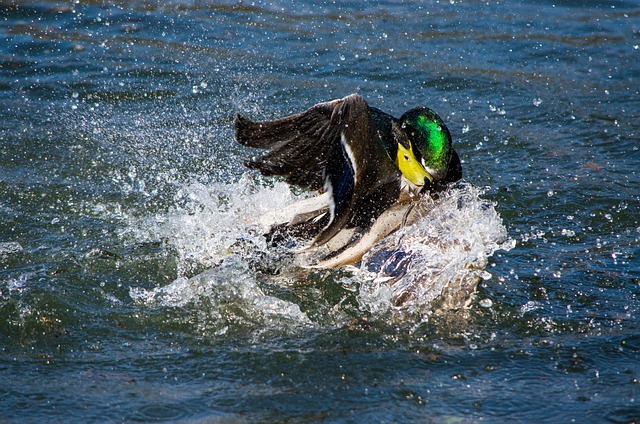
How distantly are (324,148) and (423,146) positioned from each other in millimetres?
530

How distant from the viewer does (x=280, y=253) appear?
445 centimetres

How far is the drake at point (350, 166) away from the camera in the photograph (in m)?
3.76

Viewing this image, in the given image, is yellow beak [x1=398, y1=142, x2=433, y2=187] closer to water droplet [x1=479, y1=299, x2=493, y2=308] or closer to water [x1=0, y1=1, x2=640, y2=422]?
water [x1=0, y1=1, x2=640, y2=422]

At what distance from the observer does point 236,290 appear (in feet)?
14.1

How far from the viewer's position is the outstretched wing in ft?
12.1

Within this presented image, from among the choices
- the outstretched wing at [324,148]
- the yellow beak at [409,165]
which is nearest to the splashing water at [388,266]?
the yellow beak at [409,165]

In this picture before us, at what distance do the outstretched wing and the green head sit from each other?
1.38ft

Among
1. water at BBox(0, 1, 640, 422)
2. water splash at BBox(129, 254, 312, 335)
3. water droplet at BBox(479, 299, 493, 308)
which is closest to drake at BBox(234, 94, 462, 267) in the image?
water at BBox(0, 1, 640, 422)

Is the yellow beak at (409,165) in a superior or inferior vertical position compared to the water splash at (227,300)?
superior

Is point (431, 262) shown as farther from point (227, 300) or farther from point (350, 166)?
point (227, 300)

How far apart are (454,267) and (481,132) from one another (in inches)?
111

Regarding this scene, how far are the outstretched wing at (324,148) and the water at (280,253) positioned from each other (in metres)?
0.39

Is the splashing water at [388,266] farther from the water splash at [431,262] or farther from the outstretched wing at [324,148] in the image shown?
the outstretched wing at [324,148]

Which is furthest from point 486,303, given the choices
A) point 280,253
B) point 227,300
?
point 227,300
